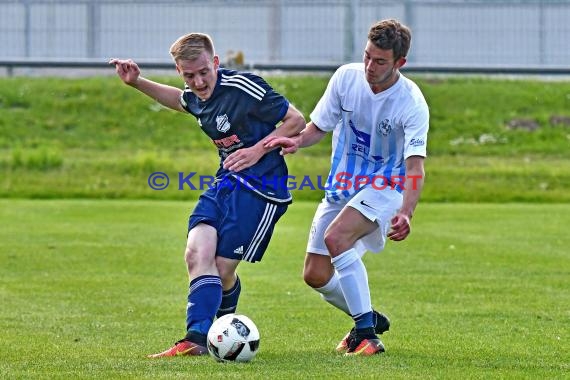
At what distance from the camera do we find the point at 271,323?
9594mm

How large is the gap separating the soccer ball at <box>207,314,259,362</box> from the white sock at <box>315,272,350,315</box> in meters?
1.28

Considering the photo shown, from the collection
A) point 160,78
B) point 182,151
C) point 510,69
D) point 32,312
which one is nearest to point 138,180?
point 182,151

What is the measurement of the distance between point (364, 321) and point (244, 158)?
136 centimetres

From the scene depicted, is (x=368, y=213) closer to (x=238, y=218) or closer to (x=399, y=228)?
(x=399, y=228)

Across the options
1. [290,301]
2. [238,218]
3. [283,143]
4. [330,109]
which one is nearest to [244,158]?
[283,143]

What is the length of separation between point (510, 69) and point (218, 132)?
64.8ft

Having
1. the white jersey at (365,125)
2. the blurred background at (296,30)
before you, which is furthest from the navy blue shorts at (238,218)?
the blurred background at (296,30)

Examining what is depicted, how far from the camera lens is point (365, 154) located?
27.2 feet

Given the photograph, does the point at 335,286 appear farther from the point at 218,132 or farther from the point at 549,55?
the point at 549,55

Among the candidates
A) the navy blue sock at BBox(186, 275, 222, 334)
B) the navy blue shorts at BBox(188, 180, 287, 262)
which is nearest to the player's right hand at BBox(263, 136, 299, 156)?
the navy blue shorts at BBox(188, 180, 287, 262)

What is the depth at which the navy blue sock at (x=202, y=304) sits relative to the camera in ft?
25.0

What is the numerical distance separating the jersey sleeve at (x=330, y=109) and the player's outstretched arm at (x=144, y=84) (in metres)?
0.97

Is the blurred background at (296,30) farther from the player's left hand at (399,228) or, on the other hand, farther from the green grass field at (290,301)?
the player's left hand at (399,228)

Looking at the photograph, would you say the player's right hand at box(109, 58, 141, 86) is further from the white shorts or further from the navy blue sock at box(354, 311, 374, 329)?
Answer: the navy blue sock at box(354, 311, 374, 329)
